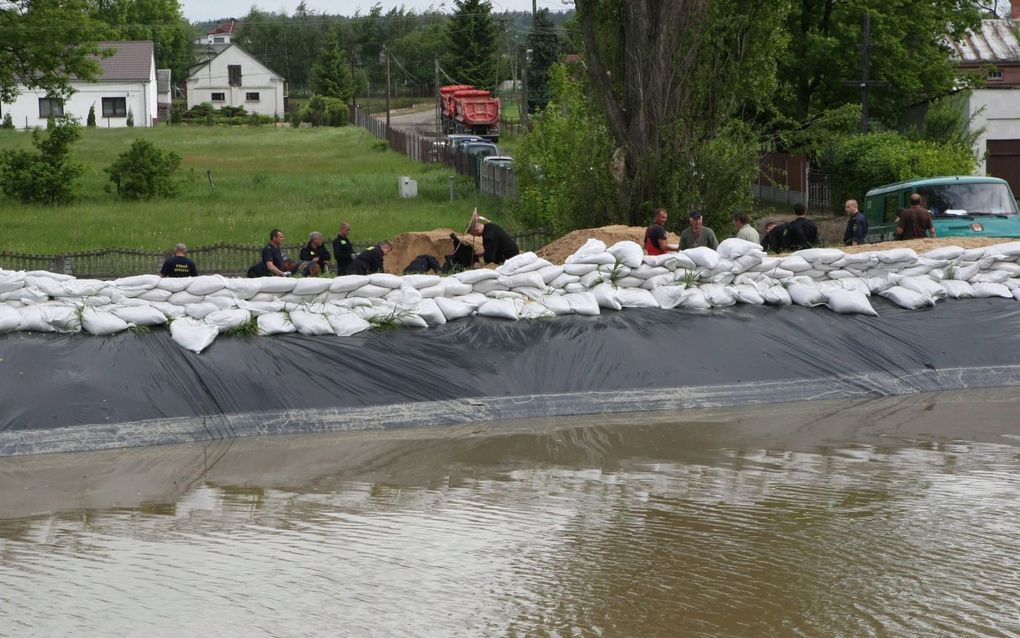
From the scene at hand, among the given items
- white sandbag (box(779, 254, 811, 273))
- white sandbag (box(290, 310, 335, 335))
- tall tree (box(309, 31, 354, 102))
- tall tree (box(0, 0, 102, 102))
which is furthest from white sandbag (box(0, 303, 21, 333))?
tall tree (box(309, 31, 354, 102))

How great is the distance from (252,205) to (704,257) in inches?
945

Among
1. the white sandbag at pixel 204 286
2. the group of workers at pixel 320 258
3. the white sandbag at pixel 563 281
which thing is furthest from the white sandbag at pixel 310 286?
the group of workers at pixel 320 258

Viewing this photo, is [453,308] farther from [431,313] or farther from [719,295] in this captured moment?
[719,295]

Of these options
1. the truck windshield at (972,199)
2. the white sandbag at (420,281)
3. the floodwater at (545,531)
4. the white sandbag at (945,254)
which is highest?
the truck windshield at (972,199)

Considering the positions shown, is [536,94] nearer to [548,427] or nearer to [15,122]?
[15,122]

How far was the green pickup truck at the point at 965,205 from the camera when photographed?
1684 centimetres

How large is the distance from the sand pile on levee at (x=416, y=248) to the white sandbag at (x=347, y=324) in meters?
6.75

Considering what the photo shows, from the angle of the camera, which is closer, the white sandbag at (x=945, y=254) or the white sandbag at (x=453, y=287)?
the white sandbag at (x=453, y=287)

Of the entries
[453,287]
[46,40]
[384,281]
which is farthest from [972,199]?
[46,40]

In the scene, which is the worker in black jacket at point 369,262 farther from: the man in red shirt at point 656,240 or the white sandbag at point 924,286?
the white sandbag at point 924,286

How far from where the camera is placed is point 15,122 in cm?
7125

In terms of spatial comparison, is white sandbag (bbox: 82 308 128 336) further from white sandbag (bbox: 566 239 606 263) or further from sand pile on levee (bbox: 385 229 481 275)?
sand pile on levee (bbox: 385 229 481 275)

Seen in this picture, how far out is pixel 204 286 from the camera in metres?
11.4

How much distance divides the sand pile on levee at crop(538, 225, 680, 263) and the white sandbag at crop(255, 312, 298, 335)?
4150mm
